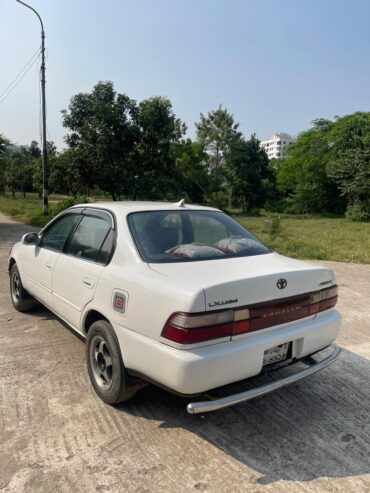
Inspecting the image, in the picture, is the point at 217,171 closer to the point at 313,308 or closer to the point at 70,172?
the point at 70,172

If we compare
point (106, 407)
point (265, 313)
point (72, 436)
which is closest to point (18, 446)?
point (72, 436)

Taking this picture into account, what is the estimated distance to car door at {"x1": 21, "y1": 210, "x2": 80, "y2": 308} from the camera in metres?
3.95

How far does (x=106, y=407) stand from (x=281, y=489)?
141 cm

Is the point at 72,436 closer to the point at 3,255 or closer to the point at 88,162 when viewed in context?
the point at 3,255

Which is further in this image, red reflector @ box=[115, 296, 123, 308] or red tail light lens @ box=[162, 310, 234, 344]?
red reflector @ box=[115, 296, 123, 308]

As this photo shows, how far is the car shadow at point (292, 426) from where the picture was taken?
8.02ft

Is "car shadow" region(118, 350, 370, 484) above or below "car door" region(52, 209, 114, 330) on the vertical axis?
below

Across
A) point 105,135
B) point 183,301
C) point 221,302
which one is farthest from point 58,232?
point 105,135

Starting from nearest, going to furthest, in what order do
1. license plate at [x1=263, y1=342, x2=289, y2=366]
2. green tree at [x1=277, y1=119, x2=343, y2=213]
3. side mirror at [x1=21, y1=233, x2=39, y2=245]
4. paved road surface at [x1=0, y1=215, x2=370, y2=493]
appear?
paved road surface at [x1=0, y1=215, x2=370, y2=493] → license plate at [x1=263, y1=342, x2=289, y2=366] → side mirror at [x1=21, y1=233, x2=39, y2=245] → green tree at [x1=277, y1=119, x2=343, y2=213]

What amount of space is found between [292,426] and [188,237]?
167 centimetres

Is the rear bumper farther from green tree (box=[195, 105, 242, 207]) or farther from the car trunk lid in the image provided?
green tree (box=[195, 105, 242, 207])

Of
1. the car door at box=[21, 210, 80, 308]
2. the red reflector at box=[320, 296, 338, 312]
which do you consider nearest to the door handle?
the car door at box=[21, 210, 80, 308]

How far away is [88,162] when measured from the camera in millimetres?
17719

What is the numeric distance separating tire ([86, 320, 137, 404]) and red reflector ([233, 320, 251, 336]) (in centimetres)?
87
